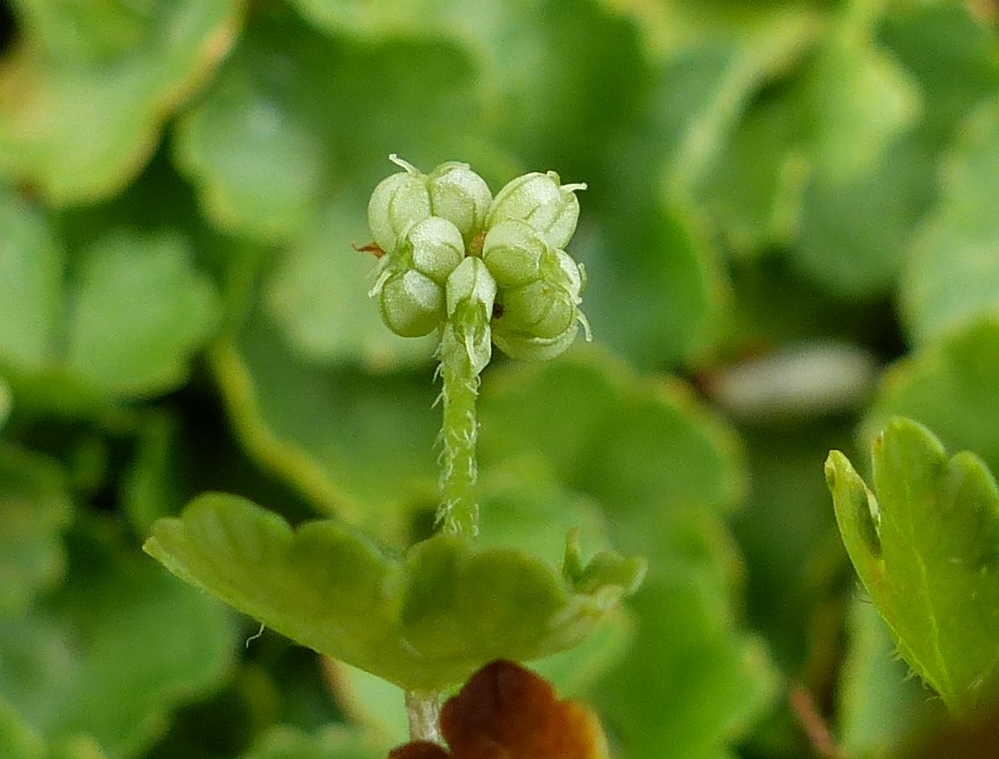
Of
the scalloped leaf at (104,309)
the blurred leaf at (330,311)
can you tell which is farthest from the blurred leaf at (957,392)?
the scalloped leaf at (104,309)

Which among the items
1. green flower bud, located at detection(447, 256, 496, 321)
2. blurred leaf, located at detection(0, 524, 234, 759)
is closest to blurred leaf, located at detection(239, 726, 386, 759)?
blurred leaf, located at detection(0, 524, 234, 759)

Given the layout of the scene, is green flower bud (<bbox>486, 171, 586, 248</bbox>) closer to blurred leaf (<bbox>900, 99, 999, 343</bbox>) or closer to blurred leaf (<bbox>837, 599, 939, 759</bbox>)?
blurred leaf (<bbox>837, 599, 939, 759</bbox>)

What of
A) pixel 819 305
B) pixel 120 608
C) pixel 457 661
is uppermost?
pixel 457 661

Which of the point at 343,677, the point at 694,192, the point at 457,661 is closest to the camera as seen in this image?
the point at 457,661

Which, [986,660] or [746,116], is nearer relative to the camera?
[986,660]

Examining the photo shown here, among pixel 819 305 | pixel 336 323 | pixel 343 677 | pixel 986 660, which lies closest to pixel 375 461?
pixel 336 323

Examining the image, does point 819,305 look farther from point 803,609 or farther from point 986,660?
point 986,660
